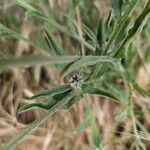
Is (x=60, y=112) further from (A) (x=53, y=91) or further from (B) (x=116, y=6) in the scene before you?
(B) (x=116, y=6)

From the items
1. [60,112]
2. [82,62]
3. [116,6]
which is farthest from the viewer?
[60,112]

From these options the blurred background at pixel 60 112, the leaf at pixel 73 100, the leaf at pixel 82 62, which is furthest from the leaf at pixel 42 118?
the blurred background at pixel 60 112

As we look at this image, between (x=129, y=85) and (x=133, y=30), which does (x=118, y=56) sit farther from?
(x=129, y=85)

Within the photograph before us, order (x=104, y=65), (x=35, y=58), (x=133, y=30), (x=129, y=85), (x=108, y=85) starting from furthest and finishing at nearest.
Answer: (x=108, y=85) < (x=129, y=85) < (x=104, y=65) < (x=133, y=30) < (x=35, y=58)

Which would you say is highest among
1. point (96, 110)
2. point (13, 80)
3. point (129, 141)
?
point (13, 80)

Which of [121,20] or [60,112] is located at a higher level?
[121,20]

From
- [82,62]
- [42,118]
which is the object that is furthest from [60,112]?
[82,62]

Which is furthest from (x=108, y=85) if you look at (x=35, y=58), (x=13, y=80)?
(x=35, y=58)
